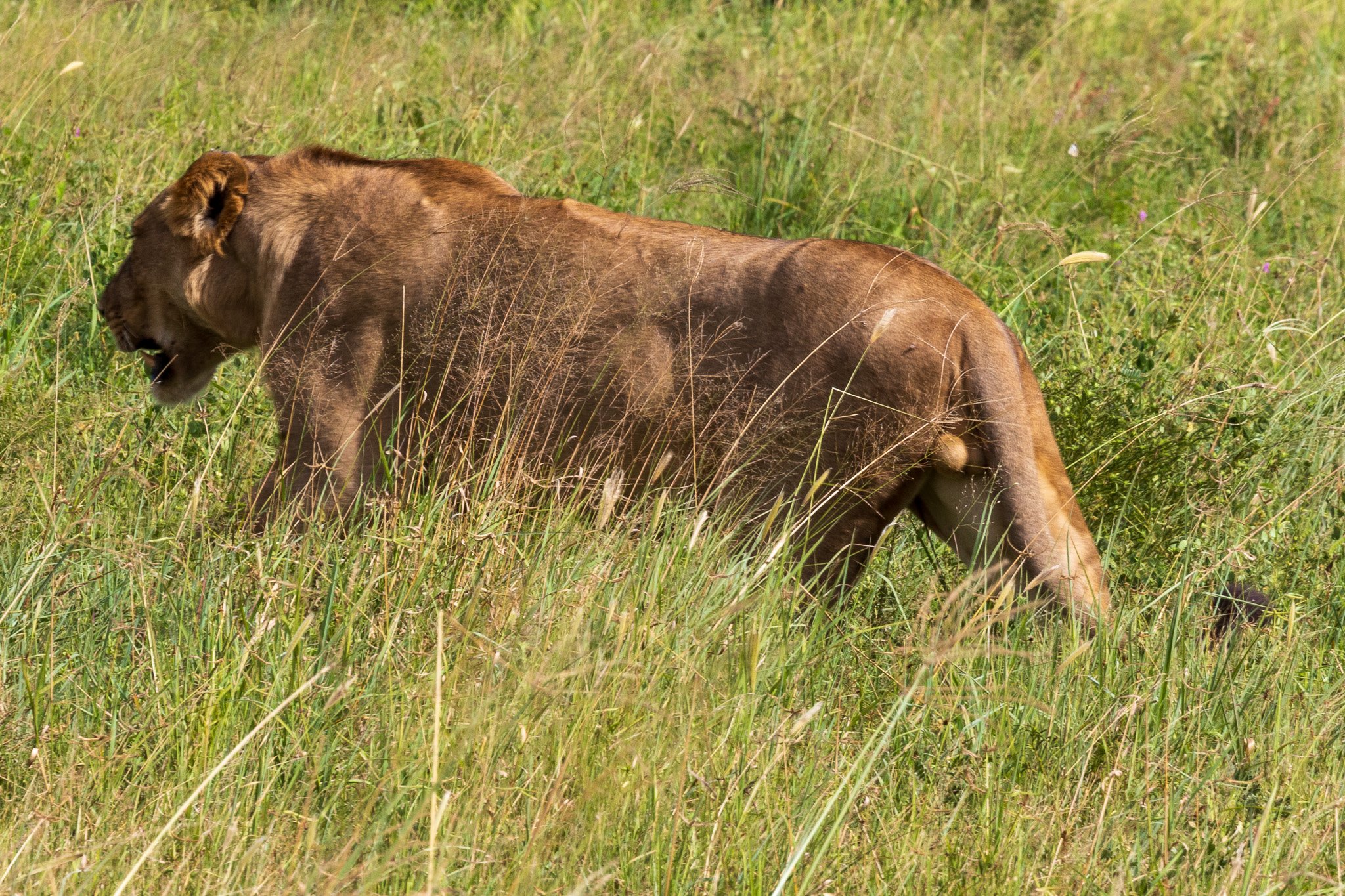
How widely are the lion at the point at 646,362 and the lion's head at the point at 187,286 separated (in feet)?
0.05

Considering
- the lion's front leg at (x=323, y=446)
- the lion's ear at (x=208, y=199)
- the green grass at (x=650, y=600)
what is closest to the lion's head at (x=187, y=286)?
the lion's ear at (x=208, y=199)

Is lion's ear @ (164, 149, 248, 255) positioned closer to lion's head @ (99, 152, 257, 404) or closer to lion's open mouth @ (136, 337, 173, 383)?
lion's head @ (99, 152, 257, 404)

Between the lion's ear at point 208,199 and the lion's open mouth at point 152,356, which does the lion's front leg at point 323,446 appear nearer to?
the lion's ear at point 208,199

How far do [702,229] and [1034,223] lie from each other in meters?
1.25

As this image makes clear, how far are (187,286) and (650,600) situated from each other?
196cm

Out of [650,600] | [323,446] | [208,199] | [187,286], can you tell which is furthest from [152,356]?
[650,600]

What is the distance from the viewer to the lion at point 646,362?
3.29 m

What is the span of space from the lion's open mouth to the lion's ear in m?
0.37

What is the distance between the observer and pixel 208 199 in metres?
4.07

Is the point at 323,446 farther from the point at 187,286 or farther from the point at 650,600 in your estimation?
the point at 650,600

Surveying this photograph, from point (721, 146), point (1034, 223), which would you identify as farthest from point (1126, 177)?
point (1034, 223)

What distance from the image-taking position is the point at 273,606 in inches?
112

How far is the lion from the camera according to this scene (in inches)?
130

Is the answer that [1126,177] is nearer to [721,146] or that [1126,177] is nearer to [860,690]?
[721,146]
